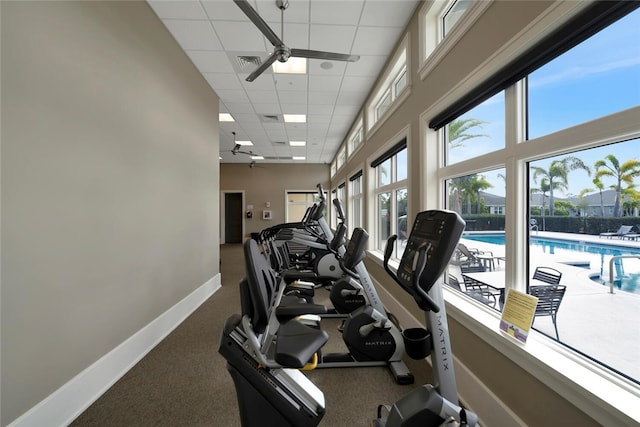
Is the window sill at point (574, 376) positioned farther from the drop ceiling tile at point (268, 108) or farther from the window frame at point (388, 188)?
the drop ceiling tile at point (268, 108)

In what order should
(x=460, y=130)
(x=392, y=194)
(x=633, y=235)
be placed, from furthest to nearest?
(x=392, y=194) → (x=460, y=130) → (x=633, y=235)

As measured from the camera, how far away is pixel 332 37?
3.15 meters

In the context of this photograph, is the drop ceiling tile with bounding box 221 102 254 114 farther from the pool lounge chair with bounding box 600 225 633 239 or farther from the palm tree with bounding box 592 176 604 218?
the pool lounge chair with bounding box 600 225 633 239

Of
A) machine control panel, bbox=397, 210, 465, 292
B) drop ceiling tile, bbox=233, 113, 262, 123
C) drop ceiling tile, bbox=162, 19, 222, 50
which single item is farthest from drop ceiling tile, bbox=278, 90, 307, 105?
machine control panel, bbox=397, 210, 465, 292

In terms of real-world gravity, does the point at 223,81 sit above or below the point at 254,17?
above

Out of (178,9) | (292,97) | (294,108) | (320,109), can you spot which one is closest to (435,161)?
(178,9)

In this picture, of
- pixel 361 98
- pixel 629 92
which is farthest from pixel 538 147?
pixel 361 98

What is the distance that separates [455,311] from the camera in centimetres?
199

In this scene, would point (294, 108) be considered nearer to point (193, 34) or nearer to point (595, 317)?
point (193, 34)

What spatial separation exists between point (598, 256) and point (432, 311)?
820 millimetres

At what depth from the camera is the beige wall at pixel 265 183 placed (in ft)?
35.9

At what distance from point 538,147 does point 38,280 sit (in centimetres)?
299

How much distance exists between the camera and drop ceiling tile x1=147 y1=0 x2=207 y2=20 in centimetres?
265

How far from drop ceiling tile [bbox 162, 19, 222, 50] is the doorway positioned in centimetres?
819
